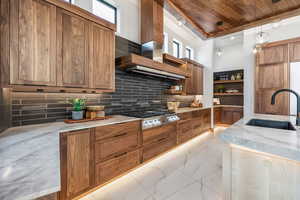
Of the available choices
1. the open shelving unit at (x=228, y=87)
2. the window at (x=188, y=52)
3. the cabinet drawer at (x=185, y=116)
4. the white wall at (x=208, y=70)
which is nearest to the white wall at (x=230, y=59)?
the open shelving unit at (x=228, y=87)

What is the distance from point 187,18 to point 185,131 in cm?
261

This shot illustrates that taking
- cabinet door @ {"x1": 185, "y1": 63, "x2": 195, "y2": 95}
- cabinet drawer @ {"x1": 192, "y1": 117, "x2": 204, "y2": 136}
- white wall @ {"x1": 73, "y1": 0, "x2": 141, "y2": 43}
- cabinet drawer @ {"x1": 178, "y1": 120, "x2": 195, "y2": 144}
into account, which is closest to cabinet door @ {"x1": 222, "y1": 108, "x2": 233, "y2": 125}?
cabinet drawer @ {"x1": 192, "y1": 117, "x2": 204, "y2": 136}

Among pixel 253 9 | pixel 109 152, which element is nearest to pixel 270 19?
pixel 253 9

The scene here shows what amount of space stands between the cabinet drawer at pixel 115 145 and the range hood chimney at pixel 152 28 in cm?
169

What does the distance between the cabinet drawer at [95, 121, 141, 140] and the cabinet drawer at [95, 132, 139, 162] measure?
51mm

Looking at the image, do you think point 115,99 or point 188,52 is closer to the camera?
point 115,99

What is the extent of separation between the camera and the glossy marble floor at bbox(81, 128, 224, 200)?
1.62 m

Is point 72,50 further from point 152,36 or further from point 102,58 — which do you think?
point 152,36

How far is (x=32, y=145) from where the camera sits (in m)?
0.97

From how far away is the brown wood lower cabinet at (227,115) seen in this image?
5109mm

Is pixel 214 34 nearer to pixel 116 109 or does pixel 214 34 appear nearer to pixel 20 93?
pixel 116 109

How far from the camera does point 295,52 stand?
116 inches

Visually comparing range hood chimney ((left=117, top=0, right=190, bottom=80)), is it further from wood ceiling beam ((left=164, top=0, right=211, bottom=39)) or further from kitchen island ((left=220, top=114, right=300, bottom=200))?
kitchen island ((left=220, top=114, right=300, bottom=200))

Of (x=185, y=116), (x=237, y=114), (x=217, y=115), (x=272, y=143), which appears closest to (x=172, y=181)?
(x=272, y=143)
